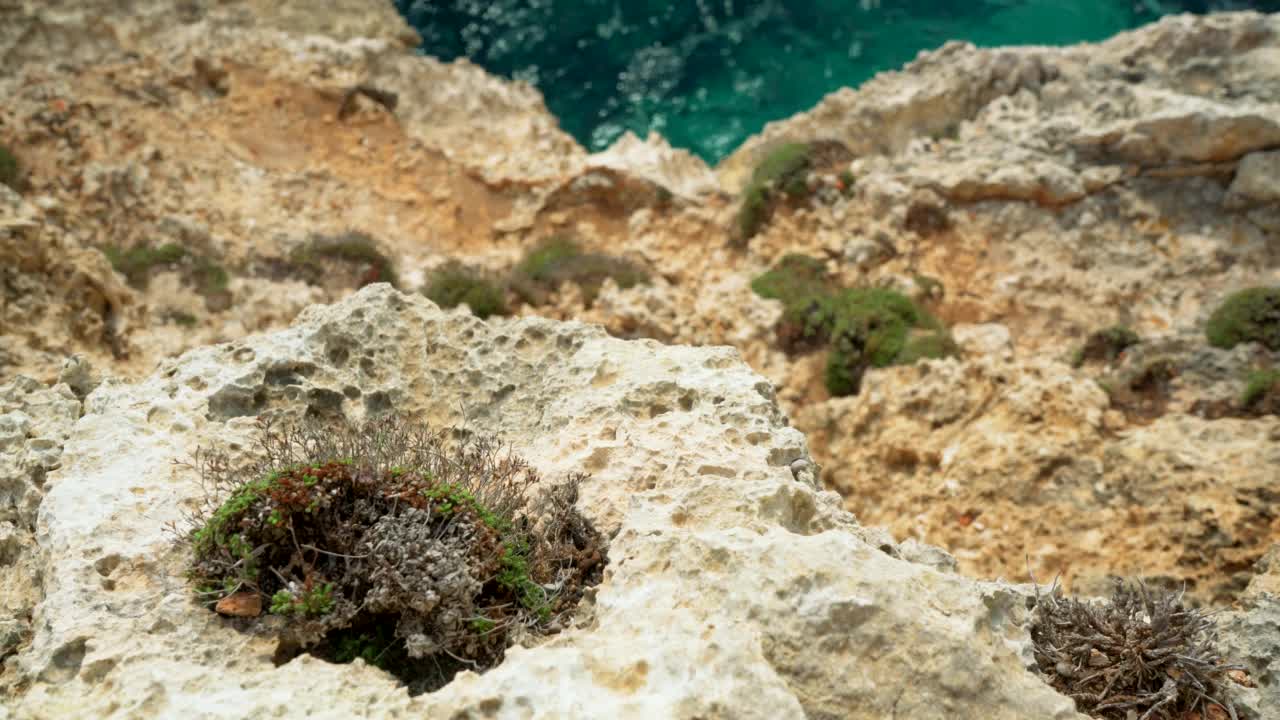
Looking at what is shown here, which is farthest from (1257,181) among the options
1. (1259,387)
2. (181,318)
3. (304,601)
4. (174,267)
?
(174,267)

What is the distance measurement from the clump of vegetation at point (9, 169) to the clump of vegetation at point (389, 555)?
11931 mm

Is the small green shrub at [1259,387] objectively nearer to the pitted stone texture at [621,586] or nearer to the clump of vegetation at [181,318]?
the pitted stone texture at [621,586]

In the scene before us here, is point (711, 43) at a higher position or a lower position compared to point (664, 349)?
lower

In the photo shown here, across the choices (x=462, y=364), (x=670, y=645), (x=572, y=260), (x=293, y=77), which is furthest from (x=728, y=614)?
(x=293, y=77)

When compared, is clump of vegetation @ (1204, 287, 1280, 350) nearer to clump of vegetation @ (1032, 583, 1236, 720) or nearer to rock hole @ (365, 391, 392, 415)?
clump of vegetation @ (1032, 583, 1236, 720)

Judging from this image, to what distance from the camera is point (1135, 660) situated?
16.1 feet

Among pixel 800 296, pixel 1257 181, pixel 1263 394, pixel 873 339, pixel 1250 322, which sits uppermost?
pixel 1257 181

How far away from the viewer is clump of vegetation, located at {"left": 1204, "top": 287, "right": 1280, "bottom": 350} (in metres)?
11.2

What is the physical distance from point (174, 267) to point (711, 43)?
1595 cm

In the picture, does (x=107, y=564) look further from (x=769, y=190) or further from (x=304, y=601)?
(x=769, y=190)

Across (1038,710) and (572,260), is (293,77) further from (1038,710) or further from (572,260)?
(1038,710)

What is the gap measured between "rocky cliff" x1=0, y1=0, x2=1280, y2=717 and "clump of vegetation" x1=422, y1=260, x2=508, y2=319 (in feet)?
1.61

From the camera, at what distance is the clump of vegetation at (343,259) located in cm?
1424

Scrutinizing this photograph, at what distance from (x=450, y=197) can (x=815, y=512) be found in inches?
554
